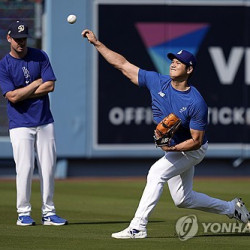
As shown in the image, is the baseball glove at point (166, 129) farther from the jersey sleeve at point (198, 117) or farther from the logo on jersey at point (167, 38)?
the logo on jersey at point (167, 38)

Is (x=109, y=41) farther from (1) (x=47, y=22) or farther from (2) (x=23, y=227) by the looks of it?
(2) (x=23, y=227)

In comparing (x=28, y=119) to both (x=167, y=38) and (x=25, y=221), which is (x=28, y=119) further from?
(x=167, y=38)

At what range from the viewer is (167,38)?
1823 centimetres

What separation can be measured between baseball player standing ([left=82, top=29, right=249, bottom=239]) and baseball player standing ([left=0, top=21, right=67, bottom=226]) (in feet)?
3.76

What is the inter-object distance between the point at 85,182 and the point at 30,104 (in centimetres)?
676

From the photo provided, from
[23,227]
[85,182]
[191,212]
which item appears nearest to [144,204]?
[23,227]

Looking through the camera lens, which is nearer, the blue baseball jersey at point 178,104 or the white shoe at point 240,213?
the blue baseball jersey at point 178,104

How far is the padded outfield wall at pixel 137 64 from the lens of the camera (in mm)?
17719

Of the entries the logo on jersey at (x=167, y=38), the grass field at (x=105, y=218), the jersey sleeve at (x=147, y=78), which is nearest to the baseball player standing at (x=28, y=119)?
the grass field at (x=105, y=218)

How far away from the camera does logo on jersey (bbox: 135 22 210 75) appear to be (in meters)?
18.1

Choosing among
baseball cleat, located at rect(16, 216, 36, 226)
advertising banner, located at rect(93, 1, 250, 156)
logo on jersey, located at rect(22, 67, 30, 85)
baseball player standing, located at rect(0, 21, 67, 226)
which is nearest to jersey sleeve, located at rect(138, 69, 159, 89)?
baseball player standing, located at rect(0, 21, 67, 226)

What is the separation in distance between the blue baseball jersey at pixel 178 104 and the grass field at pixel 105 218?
1159 millimetres

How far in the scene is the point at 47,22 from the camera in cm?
1775

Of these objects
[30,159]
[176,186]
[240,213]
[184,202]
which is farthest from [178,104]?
[30,159]
